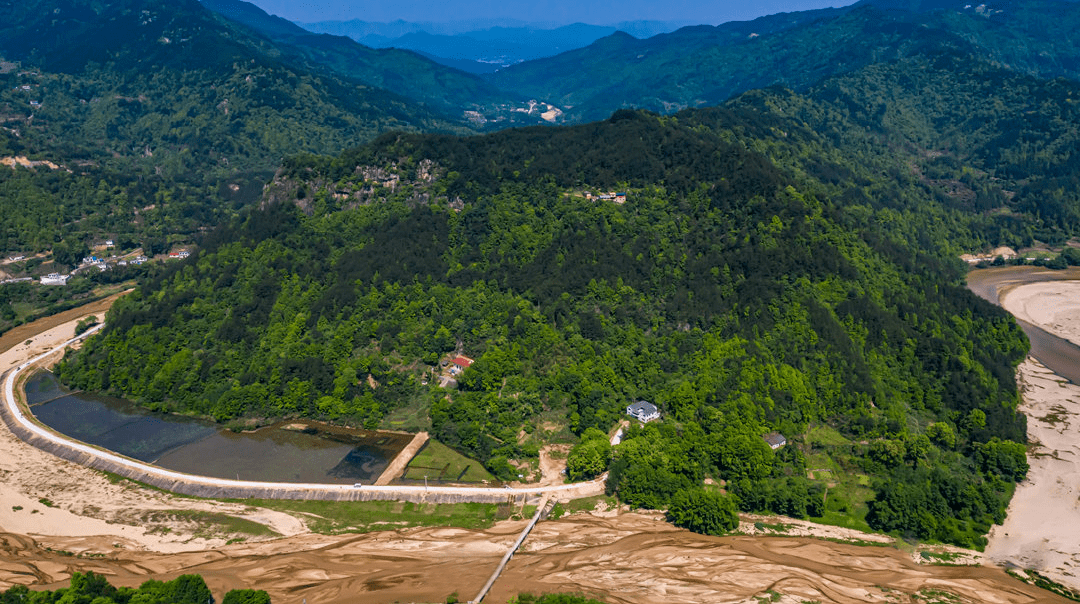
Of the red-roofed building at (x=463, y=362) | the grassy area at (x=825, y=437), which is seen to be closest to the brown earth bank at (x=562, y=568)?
the grassy area at (x=825, y=437)

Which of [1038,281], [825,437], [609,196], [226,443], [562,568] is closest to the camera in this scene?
[562,568]

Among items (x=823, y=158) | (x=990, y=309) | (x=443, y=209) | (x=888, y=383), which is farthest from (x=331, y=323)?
(x=823, y=158)

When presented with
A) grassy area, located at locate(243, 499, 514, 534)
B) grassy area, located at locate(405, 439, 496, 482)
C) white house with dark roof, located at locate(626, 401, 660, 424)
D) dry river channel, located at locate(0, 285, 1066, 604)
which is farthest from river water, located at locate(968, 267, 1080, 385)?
grassy area, located at locate(243, 499, 514, 534)

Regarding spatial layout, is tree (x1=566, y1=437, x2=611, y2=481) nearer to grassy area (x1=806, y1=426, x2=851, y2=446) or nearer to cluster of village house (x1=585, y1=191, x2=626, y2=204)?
grassy area (x1=806, y1=426, x2=851, y2=446)

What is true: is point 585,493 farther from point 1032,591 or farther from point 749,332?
point 1032,591

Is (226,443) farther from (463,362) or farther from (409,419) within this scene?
(463,362)

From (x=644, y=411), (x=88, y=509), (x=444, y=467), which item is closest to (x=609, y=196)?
(x=644, y=411)

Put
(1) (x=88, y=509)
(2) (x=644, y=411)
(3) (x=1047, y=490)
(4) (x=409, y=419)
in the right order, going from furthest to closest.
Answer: (4) (x=409, y=419)
(2) (x=644, y=411)
(3) (x=1047, y=490)
(1) (x=88, y=509)

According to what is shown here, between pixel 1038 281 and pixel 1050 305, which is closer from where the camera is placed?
pixel 1050 305
